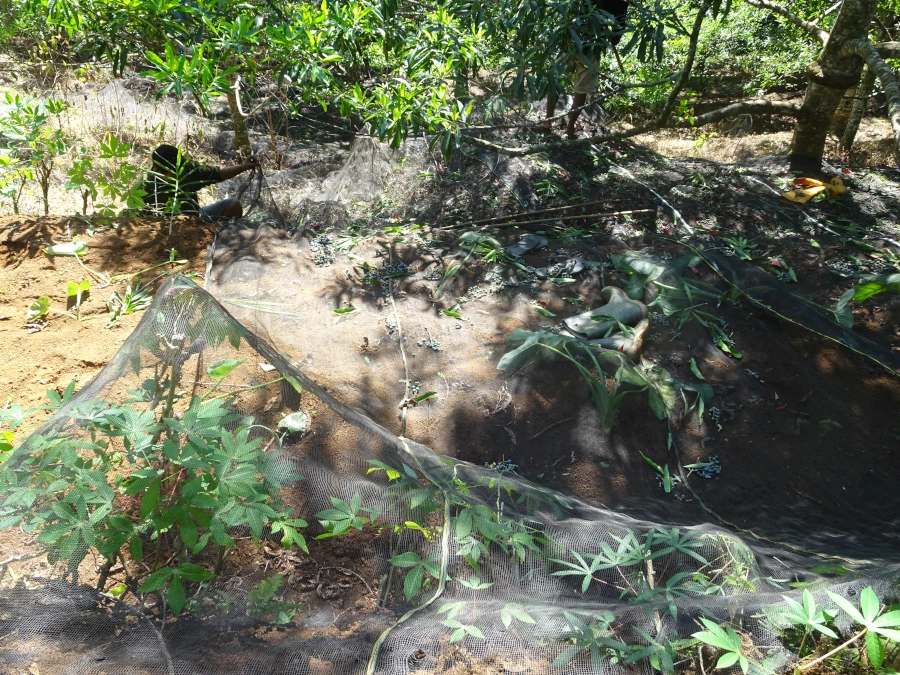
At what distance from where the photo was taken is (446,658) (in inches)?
50.4

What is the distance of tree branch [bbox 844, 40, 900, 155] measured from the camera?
3.19m

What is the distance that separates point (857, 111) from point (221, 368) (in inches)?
264

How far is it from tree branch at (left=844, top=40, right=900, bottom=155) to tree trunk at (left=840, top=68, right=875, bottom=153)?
176 cm

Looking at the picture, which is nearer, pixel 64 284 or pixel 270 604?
pixel 270 604

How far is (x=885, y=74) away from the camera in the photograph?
11.5 feet

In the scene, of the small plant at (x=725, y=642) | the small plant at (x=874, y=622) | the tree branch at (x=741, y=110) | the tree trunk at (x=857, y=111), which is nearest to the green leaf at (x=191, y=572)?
the small plant at (x=725, y=642)

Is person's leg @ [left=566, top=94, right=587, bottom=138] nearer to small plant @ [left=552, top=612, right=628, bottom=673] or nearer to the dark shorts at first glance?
the dark shorts

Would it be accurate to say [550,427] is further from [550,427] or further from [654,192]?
[654,192]

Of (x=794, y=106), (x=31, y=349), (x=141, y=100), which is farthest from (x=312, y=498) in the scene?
A: (x=141, y=100)

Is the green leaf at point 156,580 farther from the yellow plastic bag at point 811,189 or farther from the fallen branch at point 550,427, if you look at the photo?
the yellow plastic bag at point 811,189

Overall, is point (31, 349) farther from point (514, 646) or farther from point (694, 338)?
point (694, 338)

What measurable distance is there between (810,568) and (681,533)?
1.25 feet

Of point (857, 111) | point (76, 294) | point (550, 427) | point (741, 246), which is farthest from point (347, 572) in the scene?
point (857, 111)

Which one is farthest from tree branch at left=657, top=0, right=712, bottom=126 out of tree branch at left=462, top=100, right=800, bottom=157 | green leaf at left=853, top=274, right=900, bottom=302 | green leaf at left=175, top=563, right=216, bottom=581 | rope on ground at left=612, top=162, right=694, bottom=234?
green leaf at left=175, top=563, right=216, bottom=581
